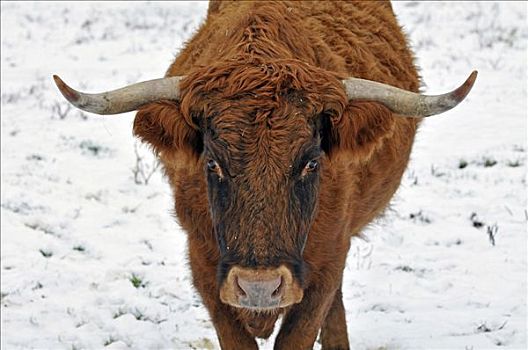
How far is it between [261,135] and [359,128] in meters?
0.64

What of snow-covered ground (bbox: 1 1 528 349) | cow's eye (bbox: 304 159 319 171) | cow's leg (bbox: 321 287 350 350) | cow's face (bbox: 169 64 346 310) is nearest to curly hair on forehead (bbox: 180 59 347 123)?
cow's face (bbox: 169 64 346 310)

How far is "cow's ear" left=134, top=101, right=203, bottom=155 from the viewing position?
4.37m

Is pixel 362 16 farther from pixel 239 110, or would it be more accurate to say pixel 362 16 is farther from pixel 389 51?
pixel 239 110

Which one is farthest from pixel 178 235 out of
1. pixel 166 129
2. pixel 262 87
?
pixel 262 87

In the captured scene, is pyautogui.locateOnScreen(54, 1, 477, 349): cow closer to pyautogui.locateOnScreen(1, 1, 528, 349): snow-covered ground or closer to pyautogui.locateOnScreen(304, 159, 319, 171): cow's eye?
pyautogui.locateOnScreen(304, 159, 319, 171): cow's eye

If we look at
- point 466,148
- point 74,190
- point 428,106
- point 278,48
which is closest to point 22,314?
point 74,190

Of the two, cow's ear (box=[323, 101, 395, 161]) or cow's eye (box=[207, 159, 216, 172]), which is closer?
cow's eye (box=[207, 159, 216, 172])

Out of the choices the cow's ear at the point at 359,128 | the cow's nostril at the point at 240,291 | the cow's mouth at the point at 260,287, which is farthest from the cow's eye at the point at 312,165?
the cow's nostril at the point at 240,291

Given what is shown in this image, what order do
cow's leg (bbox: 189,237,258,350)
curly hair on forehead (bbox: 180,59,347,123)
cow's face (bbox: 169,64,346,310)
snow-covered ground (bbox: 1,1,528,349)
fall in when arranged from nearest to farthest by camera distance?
cow's face (bbox: 169,64,346,310) < curly hair on forehead (bbox: 180,59,347,123) < cow's leg (bbox: 189,237,258,350) < snow-covered ground (bbox: 1,1,528,349)

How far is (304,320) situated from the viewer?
16.0ft

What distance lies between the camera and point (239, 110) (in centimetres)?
412

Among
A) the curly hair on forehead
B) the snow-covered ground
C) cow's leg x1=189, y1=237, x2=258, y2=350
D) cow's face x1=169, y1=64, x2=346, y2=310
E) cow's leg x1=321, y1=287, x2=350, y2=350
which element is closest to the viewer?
cow's face x1=169, y1=64, x2=346, y2=310

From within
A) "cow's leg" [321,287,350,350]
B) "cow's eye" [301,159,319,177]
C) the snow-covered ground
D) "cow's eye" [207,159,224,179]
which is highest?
"cow's eye" [207,159,224,179]

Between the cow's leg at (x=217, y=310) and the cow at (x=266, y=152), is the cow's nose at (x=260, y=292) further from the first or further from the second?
the cow's leg at (x=217, y=310)
